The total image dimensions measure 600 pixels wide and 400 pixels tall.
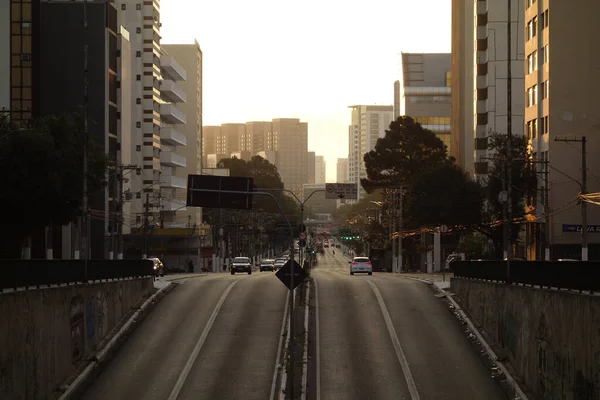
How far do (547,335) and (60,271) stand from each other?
1809 centimetres

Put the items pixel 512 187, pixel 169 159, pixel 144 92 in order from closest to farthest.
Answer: pixel 512 187
pixel 144 92
pixel 169 159

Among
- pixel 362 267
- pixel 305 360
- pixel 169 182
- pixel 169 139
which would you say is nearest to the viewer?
pixel 305 360

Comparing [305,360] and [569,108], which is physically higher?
[569,108]

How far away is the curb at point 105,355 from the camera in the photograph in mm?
34250

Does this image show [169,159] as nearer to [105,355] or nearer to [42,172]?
[42,172]

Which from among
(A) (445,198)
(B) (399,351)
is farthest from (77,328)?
(A) (445,198)

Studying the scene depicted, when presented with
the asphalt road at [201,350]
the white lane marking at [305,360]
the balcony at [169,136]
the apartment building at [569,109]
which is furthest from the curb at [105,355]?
the balcony at [169,136]

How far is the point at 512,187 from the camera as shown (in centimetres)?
8062

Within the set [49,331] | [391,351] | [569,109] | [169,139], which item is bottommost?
[391,351]

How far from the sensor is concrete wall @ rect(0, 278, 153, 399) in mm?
26969

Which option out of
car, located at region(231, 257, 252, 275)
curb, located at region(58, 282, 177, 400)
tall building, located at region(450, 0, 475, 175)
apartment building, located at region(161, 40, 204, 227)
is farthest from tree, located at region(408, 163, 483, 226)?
apartment building, located at region(161, 40, 204, 227)

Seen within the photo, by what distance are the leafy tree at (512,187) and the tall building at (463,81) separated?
34.0 meters

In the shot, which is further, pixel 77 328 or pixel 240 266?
pixel 240 266

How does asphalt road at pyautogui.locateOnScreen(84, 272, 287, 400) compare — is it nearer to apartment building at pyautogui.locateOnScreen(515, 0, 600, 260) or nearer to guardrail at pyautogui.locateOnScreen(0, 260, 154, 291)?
guardrail at pyautogui.locateOnScreen(0, 260, 154, 291)
